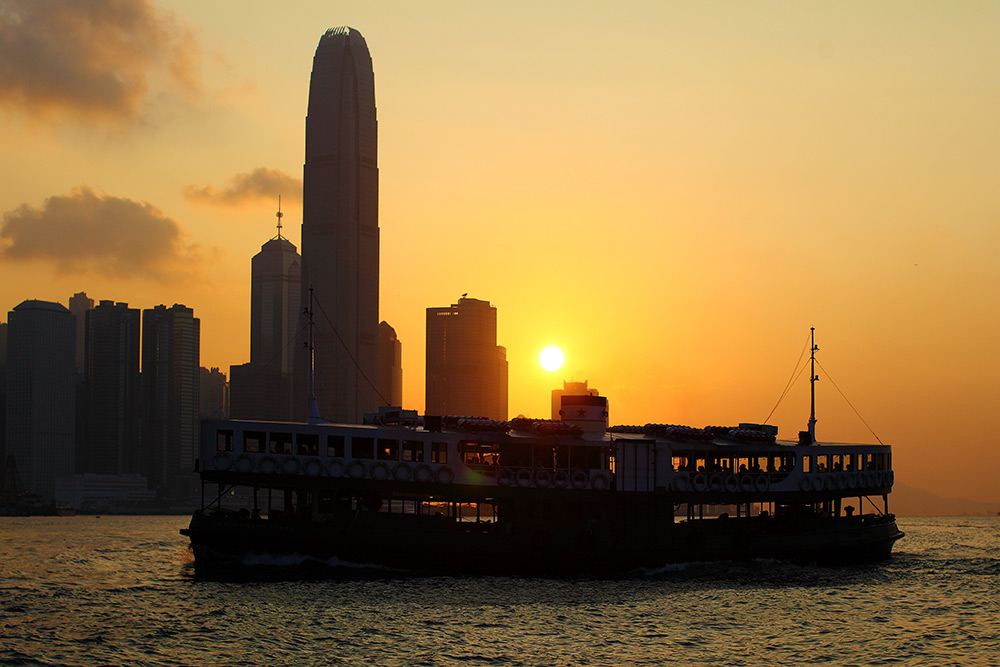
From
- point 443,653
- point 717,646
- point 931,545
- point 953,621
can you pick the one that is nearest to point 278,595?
point 443,653

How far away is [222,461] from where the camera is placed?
4872 centimetres

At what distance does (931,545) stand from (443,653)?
71.0 m

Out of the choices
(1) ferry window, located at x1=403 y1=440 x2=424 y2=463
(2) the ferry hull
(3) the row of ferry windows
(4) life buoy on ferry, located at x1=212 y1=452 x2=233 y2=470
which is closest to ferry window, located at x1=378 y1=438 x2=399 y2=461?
(3) the row of ferry windows

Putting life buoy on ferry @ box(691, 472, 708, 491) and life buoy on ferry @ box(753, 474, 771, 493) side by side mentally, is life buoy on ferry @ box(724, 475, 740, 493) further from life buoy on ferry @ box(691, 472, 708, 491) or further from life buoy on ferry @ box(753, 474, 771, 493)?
life buoy on ferry @ box(691, 472, 708, 491)

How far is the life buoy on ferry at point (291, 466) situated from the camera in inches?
1901

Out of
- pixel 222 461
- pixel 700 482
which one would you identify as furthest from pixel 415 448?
pixel 700 482

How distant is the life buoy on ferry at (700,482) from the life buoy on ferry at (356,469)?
1668 centimetres

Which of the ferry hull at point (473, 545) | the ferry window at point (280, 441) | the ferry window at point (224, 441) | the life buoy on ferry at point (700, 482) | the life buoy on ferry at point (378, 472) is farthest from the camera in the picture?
the life buoy on ferry at point (700, 482)

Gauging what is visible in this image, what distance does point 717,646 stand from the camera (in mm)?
36688

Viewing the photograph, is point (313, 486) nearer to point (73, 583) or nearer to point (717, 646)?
point (73, 583)

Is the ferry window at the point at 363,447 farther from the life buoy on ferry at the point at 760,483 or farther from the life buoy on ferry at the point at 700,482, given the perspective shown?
the life buoy on ferry at the point at 760,483

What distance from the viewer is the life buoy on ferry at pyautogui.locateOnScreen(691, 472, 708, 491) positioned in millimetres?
53125

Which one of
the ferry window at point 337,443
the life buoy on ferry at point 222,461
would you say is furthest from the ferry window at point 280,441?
the life buoy on ferry at point 222,461

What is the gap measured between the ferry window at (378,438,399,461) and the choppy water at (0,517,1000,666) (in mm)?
5608
